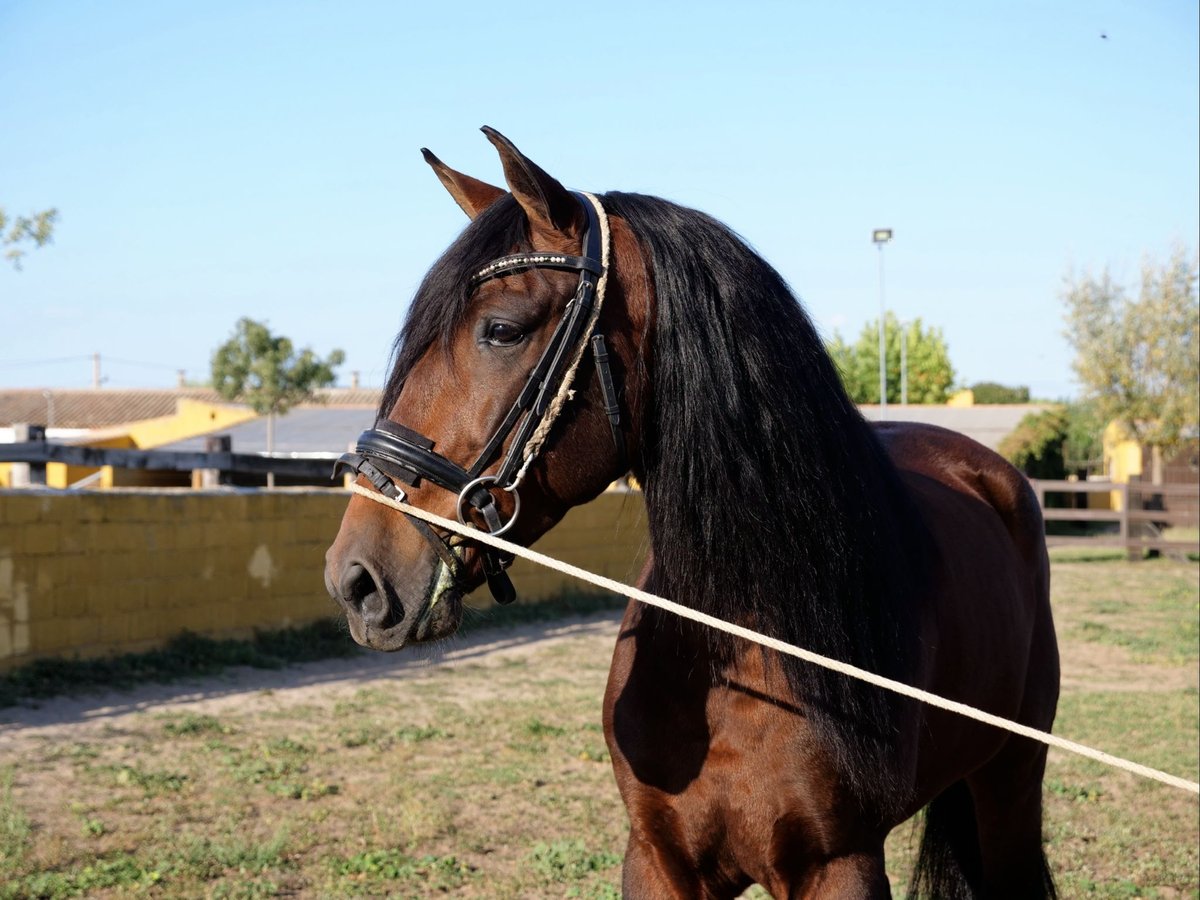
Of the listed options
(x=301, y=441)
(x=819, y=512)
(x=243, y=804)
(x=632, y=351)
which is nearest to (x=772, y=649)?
(x=819, y=512)

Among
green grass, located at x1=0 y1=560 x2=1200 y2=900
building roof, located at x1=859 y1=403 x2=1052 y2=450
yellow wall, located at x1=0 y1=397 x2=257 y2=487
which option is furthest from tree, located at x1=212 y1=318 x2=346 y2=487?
green grass, located at x1=0 y1=560 x2=1200 y2=900

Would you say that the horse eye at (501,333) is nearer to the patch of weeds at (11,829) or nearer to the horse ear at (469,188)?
the horse ear at (469,188)

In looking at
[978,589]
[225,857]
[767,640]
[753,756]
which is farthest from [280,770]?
[767,640]

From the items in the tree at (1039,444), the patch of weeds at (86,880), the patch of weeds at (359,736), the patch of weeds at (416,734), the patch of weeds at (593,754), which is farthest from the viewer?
the tree at (1039,444)

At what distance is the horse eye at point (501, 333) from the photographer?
81.7 inches

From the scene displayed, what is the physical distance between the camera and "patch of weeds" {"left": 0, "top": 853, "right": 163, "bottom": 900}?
13.2 feet

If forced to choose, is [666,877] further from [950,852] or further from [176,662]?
[176,662]

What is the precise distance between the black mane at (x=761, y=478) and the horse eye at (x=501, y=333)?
0.29m

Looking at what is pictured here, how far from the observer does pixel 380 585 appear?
1.93m

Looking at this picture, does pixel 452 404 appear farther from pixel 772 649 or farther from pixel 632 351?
pixel 772 649

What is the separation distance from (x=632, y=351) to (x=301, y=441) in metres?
31.7

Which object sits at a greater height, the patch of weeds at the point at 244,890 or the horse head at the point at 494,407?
the horse head at the point at 494,407

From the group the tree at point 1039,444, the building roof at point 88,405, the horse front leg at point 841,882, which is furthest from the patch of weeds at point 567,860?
the building roof at point 88,405

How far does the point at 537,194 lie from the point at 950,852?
281 cm
